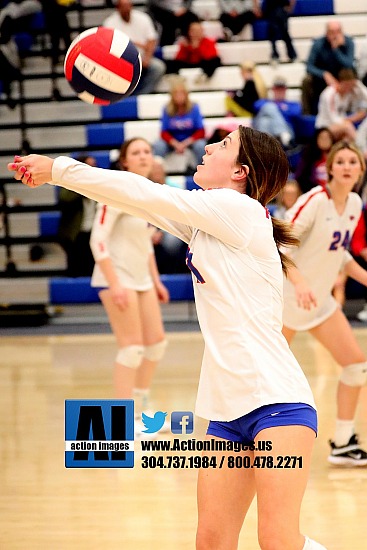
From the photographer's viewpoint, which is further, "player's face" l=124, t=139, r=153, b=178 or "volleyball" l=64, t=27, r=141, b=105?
"player's face" l=124, t=139, r=153, b=178

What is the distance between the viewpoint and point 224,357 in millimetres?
2521

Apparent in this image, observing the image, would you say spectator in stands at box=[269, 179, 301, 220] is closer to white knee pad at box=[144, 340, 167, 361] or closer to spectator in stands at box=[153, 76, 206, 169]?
→ spectator in stands at box=[153, 76, 206, 169]

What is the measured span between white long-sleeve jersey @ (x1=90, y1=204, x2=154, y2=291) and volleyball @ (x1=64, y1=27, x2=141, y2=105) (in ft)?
5.57

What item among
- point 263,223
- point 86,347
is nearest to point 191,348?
point 86,347

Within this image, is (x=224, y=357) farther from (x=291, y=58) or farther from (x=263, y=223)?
(x=291, y=58)

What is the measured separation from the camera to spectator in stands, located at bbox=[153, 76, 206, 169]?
392 inches

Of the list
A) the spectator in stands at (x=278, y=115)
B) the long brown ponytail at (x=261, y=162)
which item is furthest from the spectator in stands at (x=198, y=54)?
the long brown ponytail at (x=261, y=162)

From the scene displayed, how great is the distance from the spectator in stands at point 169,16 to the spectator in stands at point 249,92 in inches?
56.2

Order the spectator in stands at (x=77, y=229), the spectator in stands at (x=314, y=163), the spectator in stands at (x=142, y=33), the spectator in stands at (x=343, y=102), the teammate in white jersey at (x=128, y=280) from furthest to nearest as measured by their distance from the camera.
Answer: the spectator in stands at (x=142, y=33), the spectator in stands at (x=343, y=102), the spectator in stands at (x=77, y=229), the spectator in stands at (x=314, y=163), the teammate in white jersey at (x=128, y=280)

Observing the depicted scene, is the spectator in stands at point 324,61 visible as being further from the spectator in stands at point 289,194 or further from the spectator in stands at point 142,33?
the spectator in stands at point 289,194

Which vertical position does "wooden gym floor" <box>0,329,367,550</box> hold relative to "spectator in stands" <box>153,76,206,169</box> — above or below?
below

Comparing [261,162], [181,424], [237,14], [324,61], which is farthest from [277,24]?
[261,162]

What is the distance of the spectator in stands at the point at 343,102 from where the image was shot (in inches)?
395

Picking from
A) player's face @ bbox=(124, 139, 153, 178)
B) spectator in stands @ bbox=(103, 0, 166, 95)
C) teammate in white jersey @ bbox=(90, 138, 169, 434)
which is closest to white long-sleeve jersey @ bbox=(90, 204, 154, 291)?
teammate in white jersey @ bbox=(90, 138, 169, 434)
